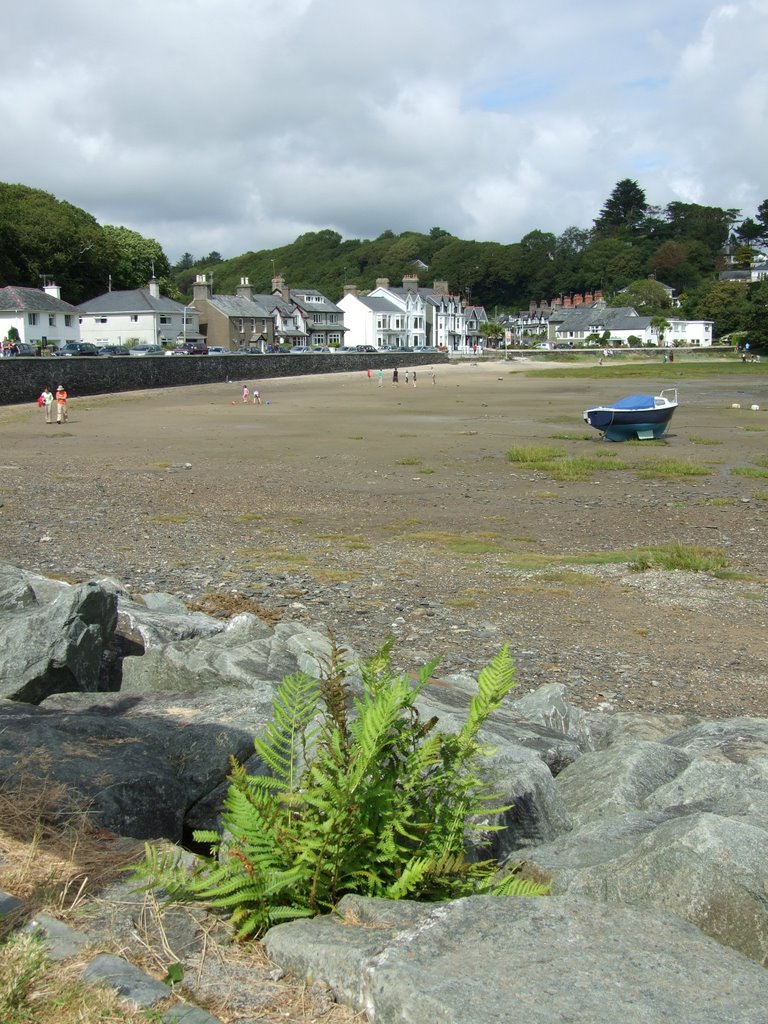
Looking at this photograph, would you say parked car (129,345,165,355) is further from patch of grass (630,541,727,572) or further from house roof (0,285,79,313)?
patch of grass (630,541,727,572)

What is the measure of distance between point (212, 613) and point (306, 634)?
3054 mm

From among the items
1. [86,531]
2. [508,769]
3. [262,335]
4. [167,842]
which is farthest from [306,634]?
[262,335]

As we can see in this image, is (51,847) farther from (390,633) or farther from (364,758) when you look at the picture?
(390,633)

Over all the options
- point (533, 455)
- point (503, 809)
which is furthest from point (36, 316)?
point (503, 809)

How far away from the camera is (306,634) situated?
29.5 ft

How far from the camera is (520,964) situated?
282cm

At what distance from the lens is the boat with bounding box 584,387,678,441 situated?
112ft

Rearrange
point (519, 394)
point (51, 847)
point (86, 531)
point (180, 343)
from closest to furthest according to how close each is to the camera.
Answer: point (51, 847)
point (86, 531)
point (519, 394)
point (180, 343)

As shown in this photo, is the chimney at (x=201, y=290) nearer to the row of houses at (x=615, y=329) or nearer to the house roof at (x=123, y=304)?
the house roof at (x=123, y=304)

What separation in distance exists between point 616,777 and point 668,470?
21.5m

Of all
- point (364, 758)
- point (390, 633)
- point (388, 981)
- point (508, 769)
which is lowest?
point (390, 633)

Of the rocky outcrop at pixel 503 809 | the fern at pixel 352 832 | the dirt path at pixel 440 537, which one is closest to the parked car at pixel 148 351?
the dirt path at pixel 440 537

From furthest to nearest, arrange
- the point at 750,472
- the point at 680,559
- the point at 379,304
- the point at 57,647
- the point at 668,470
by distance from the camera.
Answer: the point at 379,304, the point at 668,470, the point at 750,472, the point at 680,559, the point at 57,647

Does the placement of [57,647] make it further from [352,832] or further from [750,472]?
[750,472]
